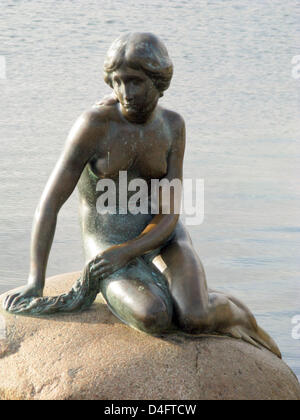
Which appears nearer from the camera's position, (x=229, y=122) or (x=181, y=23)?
(x=229, y=122)

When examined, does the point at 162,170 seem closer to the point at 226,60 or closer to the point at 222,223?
the point at 222,223

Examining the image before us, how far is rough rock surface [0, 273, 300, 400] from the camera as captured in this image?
5.25 meters

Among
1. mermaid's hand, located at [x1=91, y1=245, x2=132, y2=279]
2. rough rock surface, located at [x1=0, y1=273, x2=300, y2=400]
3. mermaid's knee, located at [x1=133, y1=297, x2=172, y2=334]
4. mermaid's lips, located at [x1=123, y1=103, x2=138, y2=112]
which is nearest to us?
rough rock surface, located at [x1=0, y1=273, x2=300, y2=400]

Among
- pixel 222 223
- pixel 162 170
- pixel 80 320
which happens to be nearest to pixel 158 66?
pixel 162 170

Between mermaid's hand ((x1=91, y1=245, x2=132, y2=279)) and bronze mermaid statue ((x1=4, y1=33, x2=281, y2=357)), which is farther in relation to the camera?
mermaid's hand ((x1=91, y1=245, x2=132, y2=279))

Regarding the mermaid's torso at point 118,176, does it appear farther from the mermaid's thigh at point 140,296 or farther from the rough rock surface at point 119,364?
the rough rock surface at point 119,364

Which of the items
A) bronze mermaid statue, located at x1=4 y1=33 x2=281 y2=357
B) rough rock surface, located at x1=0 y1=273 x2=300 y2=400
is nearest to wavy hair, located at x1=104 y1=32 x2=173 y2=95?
bronze mermaid statue, located at x1=4 y1=33 x2=281 y2=357

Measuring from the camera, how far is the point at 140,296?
18.0 ft

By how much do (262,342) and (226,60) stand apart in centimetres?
837

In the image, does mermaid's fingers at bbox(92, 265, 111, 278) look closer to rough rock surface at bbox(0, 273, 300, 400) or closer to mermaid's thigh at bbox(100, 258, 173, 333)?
mermaid's thigh at bbox(100, 258, 173, 333)

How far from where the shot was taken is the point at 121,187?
5820 mm

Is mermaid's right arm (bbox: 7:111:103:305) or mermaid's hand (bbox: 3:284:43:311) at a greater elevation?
mermaid's right arm (bbox: 7:111:103:305)
